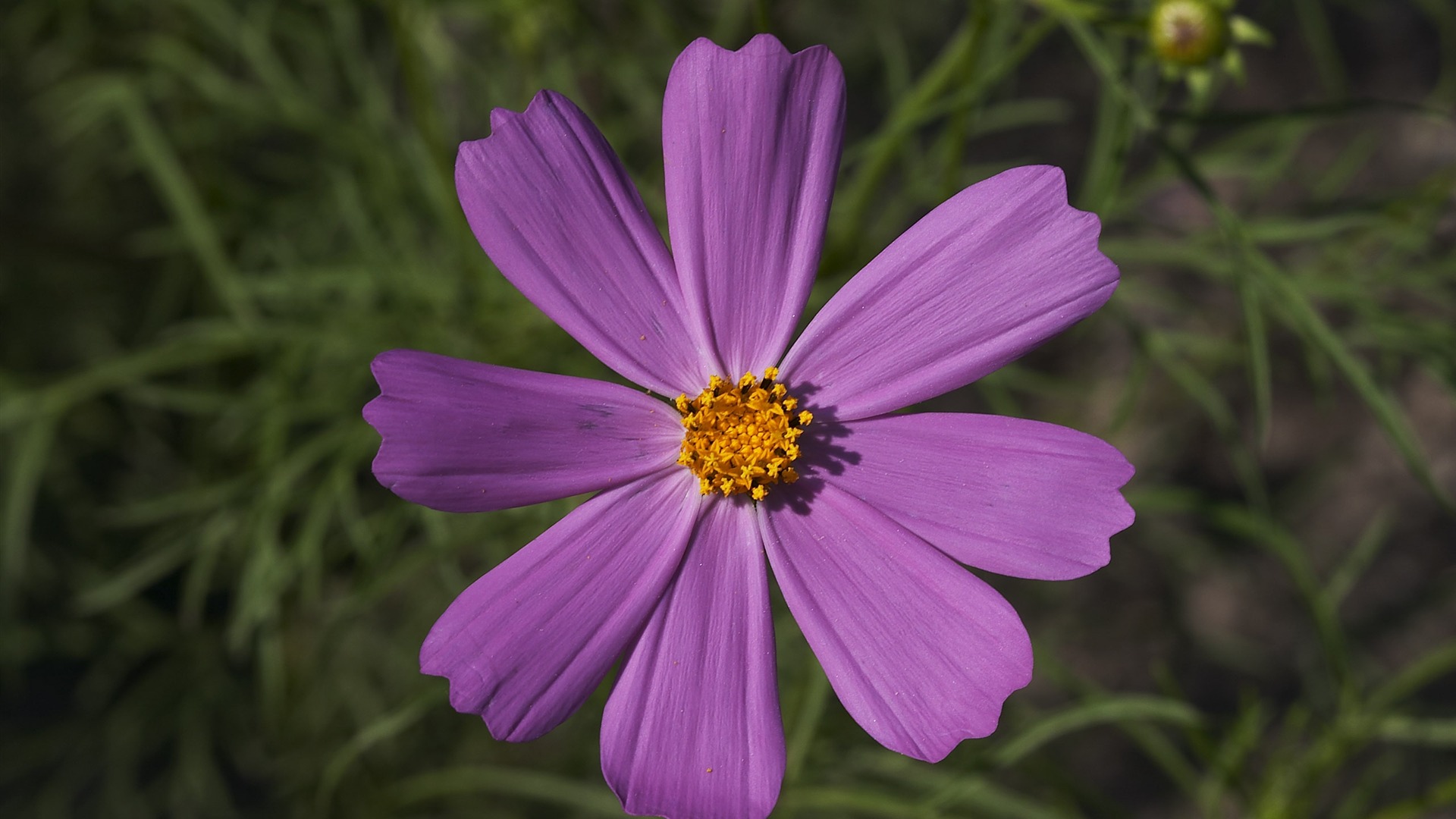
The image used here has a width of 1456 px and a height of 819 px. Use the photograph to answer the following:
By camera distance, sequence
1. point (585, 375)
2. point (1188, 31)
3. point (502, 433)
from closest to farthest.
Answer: point (502, 433) < point (1188, 31) < point (585, 375)

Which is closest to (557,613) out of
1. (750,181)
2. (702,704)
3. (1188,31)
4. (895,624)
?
(702,704)

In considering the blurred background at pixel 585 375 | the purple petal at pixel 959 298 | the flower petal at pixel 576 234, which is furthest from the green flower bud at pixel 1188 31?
the flower petal at pixel 576 234

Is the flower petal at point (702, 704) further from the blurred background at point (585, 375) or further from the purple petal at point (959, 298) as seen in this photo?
the blurred background at point (585, 375)

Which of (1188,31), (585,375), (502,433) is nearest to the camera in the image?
(502,433)

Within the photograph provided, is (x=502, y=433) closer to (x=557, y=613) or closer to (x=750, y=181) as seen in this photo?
(x=557, y=613)

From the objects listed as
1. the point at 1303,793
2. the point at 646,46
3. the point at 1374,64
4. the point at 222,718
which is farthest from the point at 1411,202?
the point at 222,718
